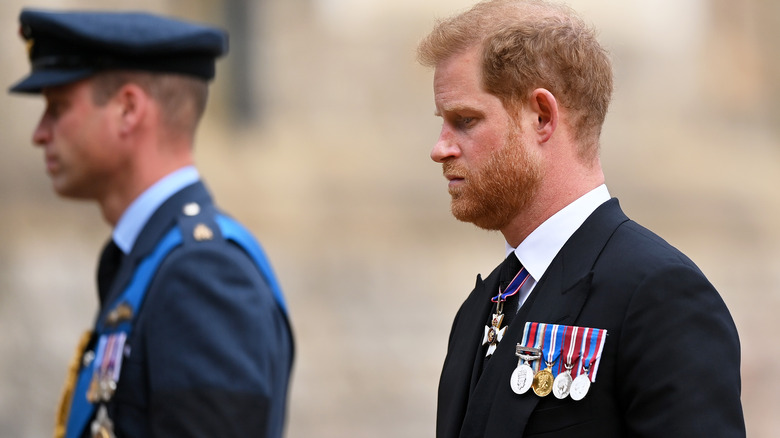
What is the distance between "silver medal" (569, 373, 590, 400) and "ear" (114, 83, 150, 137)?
1889 millimetres

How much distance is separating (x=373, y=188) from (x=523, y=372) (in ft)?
25.2

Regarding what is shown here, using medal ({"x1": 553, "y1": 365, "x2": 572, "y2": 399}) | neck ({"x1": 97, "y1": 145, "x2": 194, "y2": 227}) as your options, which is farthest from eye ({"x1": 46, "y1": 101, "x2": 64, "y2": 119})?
medal ({"x1": 553, "y1": 365, "x2": 572, "y2": 399})

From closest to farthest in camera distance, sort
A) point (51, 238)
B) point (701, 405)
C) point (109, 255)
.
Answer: point (701, 405) < point (109, 255) < point (51, 238)

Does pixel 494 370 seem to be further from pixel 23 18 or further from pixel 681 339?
pixel 23 18

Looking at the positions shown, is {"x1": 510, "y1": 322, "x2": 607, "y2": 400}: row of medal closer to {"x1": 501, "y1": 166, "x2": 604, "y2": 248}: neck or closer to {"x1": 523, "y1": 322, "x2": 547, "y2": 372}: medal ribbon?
{"x1": 523, "y1": 322, "x2": 547, "y2": 372}: medal ribbon

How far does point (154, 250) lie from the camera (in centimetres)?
349

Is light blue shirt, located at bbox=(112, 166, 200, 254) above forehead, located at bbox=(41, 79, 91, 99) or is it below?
below

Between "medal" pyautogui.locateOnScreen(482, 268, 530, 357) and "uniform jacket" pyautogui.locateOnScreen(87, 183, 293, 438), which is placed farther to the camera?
"uniform jacket" pyautogui.locateOnScreen(87, 183, 293, 438)

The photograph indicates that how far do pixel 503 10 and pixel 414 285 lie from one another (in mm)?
7179

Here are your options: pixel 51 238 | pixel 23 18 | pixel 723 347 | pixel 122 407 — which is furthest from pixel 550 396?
pixel 51 238

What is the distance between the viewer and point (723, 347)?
217 centimetres

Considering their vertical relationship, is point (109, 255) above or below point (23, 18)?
below

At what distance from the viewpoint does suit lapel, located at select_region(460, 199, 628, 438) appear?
2277mm

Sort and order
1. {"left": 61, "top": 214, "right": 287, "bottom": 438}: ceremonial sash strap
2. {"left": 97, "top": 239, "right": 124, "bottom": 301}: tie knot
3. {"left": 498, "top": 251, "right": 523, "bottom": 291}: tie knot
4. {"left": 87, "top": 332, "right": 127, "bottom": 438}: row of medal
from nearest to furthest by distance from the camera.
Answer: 1. {"left": 498, "top": 251, "right": 523, "bottom": 291}: tie knot
2. {"left": 87, "top": 332, "right": 127, "bottom": 438}: row of medal
3. {"left": 61, "top": 214, "right": 287, "bottom": 438}: ceremonial sash strap
4. {"left": 97, "top": 239, "right": 124, "bottom": 301}: tie knot
